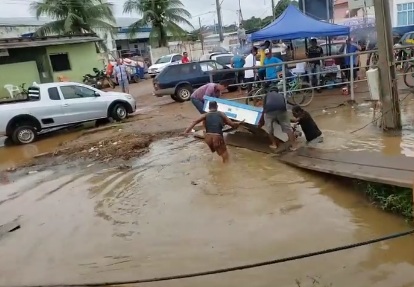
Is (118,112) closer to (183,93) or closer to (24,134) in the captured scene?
(24,134)

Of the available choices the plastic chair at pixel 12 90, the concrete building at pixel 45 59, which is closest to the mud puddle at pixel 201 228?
the plastic chair at pixel 12 90

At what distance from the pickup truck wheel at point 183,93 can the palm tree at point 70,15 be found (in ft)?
52.5

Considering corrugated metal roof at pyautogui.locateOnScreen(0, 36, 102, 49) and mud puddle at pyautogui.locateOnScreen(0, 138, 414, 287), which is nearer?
mud puddle at pyautogui.locateOnScreen(0, 138, 414, 287)

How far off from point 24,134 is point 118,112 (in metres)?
3.01

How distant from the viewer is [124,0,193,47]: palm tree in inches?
1425

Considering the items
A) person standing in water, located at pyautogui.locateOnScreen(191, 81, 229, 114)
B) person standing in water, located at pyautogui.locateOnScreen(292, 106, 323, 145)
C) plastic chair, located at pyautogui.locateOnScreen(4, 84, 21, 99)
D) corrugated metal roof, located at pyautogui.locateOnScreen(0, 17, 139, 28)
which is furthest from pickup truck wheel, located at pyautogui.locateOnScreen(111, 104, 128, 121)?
corrugated metal roof, located at pyautogui.locateOnScreen(0, 17, 139, 28)

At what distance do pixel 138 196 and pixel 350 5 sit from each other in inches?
1049

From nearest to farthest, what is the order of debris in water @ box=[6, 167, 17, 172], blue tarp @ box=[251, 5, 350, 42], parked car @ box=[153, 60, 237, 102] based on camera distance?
1. debris in water @ box=[6, 167, 17, 172]
2. blue tarp @ box=[251, 5, 350, 42]
3. parked car @ box=[153, 60, 237, 102]

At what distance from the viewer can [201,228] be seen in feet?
19.3

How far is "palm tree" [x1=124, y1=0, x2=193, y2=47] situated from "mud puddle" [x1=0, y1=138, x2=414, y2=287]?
2979cm

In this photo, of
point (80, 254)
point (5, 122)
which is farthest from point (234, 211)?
point (5, 122)

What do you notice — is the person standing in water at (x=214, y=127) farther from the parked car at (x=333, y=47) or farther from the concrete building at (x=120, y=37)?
the concrete building at (x=120, y=37)

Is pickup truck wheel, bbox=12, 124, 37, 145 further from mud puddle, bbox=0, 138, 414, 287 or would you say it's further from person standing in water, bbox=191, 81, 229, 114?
person standing in water, bbox=191, 81, 229, 114

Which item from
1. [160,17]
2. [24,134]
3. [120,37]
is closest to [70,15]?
[160,17]
